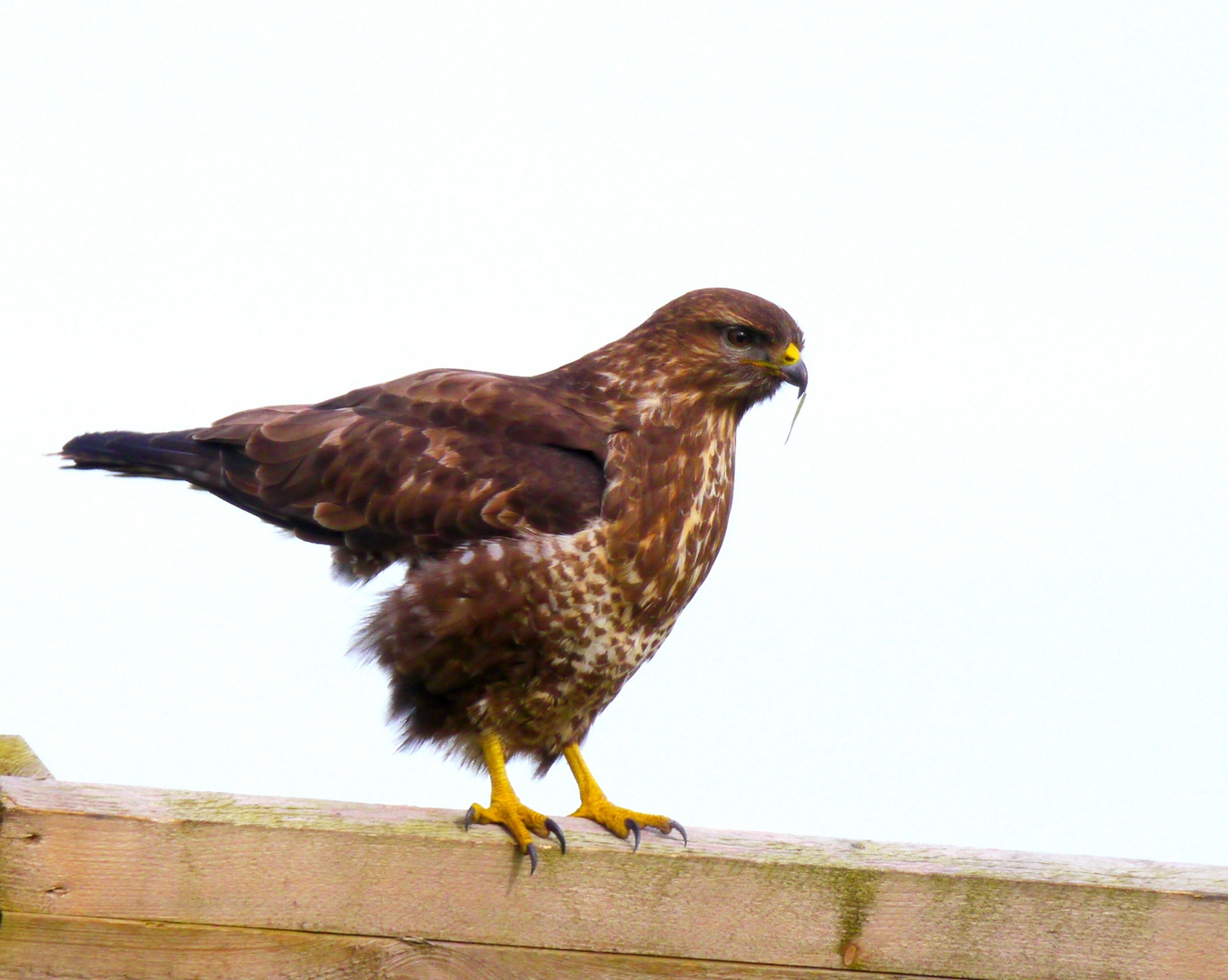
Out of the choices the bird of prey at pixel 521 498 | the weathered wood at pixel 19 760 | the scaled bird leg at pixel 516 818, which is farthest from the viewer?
→ the bird of prey at pixel 521 498

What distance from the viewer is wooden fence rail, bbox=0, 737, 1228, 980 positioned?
7.95ft

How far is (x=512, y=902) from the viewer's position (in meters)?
2.68

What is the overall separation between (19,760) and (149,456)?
46.2 inches

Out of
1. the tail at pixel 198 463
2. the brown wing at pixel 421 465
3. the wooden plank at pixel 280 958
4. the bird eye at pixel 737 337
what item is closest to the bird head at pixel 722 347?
the bird eye at pixel 737 337

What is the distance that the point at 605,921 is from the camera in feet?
8.83

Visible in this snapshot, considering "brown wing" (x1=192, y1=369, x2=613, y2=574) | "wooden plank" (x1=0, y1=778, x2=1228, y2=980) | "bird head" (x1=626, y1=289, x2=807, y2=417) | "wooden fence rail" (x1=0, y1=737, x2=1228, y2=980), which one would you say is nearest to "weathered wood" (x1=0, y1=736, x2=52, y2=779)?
"wooden fence rail" (x1=0, y1=737, x2=1228, y2=980)

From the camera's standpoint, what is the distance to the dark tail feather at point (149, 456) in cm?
366

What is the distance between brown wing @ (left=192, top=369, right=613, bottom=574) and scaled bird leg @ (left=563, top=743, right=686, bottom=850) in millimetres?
634

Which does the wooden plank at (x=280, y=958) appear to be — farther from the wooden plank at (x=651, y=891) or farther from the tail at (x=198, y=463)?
the tail at (x=198, y=463)

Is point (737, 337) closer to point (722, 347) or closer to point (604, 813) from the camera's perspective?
point (722, 347)

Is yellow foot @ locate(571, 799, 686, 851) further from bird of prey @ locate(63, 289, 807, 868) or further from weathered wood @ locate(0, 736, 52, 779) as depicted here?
weathered wood @ locate(0, 736, 52, 779)

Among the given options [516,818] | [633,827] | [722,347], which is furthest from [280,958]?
[722,347]

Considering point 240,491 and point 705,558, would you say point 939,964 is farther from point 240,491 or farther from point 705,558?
point 240,491

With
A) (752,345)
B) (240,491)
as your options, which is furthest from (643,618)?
(240,491)
